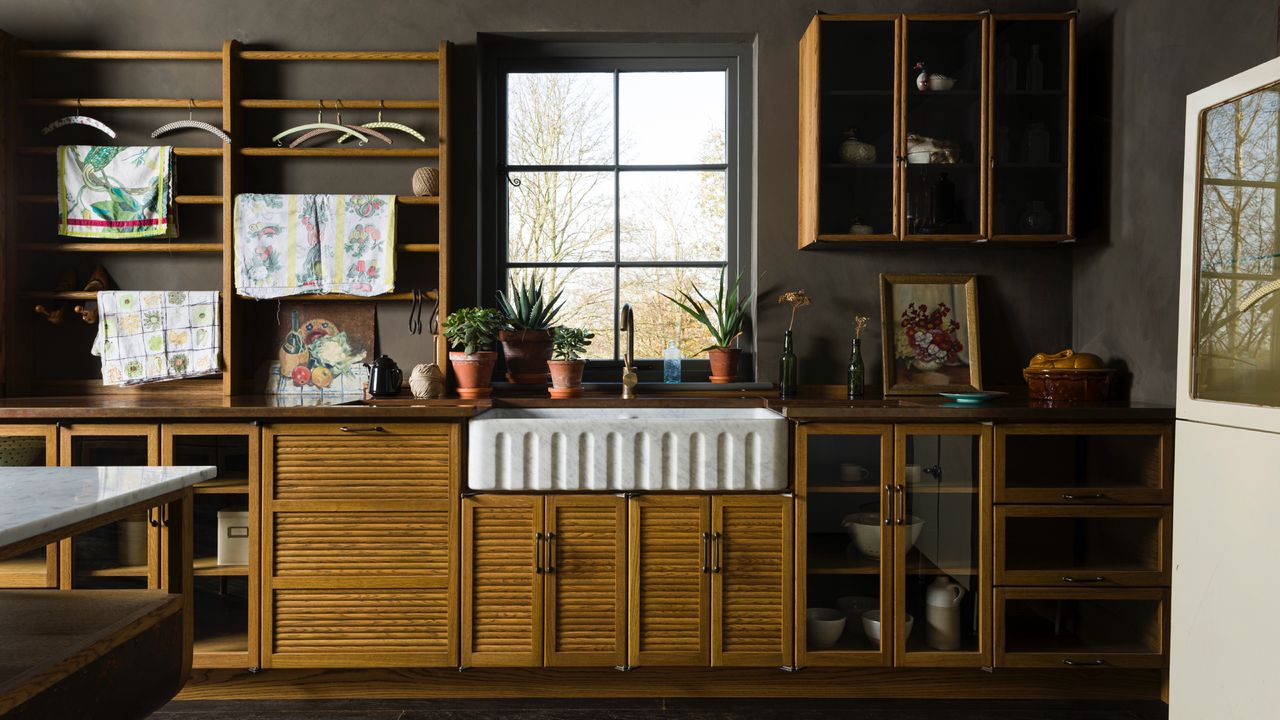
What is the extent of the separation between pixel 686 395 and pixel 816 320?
2.27 feet

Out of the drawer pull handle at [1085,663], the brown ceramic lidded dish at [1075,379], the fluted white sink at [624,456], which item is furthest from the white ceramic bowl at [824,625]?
the brown ceramic lidded dish at [1075,379]

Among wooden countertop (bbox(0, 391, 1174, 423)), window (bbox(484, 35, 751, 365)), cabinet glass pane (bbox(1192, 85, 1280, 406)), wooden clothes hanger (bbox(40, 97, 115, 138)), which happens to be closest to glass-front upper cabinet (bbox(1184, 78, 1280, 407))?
cabinet glass pane (bbox(1192, 85, 1280, 406))

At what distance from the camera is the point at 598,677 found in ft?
9.64

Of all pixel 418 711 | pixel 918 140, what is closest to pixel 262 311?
pixel 418 711

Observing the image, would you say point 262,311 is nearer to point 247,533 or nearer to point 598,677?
point 247,533

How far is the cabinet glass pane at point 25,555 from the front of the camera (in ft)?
9.12

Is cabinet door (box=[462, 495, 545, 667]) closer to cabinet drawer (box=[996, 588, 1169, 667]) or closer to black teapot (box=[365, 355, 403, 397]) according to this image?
black teapot (box=[365, 355, 403, 397])

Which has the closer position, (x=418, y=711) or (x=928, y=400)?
(x=418, y=711)

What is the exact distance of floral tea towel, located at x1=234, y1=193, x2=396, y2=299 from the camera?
11.1 ft

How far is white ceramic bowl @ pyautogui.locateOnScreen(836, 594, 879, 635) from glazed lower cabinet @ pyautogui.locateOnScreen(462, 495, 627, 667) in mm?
783

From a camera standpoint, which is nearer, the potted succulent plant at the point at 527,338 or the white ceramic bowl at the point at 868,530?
the white ceramic bowl at the point at 868,530

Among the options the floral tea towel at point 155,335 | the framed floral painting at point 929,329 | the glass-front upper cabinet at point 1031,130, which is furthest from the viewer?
the framed floral painting at point 929,329

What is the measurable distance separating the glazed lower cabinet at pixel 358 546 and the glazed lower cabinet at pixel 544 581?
0.30 feet

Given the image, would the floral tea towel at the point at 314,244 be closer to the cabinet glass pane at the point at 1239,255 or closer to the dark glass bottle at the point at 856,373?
the dark glass bottle at the point at 856,373
